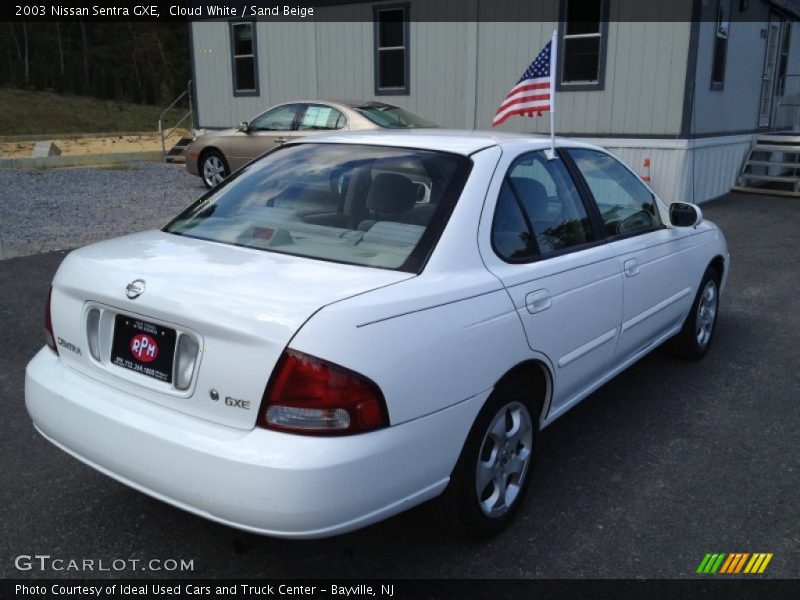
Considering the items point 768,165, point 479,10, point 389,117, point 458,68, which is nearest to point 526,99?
point 389,117

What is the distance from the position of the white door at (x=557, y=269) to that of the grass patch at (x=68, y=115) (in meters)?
28.7

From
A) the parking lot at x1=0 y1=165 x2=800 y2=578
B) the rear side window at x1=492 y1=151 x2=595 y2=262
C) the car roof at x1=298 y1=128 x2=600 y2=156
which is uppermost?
the car roof at x1=298 y1=128 x2=600 y2=156

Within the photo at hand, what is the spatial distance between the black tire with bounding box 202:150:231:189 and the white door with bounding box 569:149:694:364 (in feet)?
32.9

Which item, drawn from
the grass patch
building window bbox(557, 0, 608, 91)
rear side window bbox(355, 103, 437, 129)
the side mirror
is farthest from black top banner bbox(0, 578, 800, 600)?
the grass patch

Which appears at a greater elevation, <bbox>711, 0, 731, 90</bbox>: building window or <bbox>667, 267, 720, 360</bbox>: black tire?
<bbox>711, 0, 731, 90</bbox>: building window

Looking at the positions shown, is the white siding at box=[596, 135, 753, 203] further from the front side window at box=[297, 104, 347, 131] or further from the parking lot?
the parking lot

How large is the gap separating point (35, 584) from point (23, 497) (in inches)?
26.5

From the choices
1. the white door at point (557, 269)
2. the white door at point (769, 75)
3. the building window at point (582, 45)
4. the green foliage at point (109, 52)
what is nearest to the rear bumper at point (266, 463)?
the white door at point (557, 269)

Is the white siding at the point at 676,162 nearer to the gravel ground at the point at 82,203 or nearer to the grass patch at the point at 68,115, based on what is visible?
the gravel ground at the point at 82,203

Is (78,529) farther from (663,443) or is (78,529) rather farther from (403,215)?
(663,443)

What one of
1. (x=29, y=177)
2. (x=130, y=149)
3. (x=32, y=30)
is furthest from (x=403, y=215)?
(x=32, y=30)

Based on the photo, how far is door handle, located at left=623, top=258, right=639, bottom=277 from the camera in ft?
12.4

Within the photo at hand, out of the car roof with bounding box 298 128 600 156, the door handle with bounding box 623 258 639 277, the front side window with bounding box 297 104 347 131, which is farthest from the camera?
the front side window with bounding box 297 104 347 131

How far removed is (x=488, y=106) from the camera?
13555 mm
